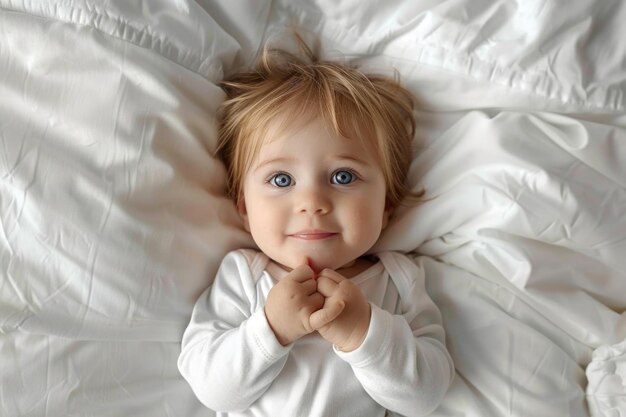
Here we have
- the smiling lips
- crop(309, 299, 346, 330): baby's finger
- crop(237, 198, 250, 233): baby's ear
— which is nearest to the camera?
crop(309, 299, 346, 330): baby's finger

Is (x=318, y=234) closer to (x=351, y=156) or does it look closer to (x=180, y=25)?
(x=351, y=156)

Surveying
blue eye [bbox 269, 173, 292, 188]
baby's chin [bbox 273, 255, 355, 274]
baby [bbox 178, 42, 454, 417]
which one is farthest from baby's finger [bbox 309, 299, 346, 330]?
blue eye [bbox 269, 173, 292, 188]

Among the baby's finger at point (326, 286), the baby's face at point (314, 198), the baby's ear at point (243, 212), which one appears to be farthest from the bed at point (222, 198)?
the baby's finger at point (326, 286)

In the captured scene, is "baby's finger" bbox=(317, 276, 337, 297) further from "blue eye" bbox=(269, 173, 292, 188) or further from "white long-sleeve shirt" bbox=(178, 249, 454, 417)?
"blue eye" bbox=(269, 173, 292, 188)

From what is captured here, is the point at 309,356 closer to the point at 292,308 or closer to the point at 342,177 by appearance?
the point at 292,308

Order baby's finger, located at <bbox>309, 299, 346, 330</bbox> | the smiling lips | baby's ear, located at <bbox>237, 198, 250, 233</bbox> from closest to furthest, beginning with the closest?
baby's finger, located at <bbox>309, 299, 346, 330</bbox> < the smiling lips < baby's ear, located at <bbox>237, 198, 250, 233</bbox>

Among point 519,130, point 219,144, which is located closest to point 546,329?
point 519,130

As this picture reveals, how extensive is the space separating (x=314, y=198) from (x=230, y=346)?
266 millimetres

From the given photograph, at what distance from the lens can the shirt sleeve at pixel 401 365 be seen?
3.23ft

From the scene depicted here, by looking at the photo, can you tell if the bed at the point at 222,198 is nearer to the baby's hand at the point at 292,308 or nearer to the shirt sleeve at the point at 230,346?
the shirt sleeve at the point at 230,346

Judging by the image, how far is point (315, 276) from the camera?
107 cm

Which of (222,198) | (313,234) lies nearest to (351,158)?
(313,234)

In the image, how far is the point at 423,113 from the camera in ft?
4.13

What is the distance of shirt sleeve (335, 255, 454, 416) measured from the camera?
3.23ft
